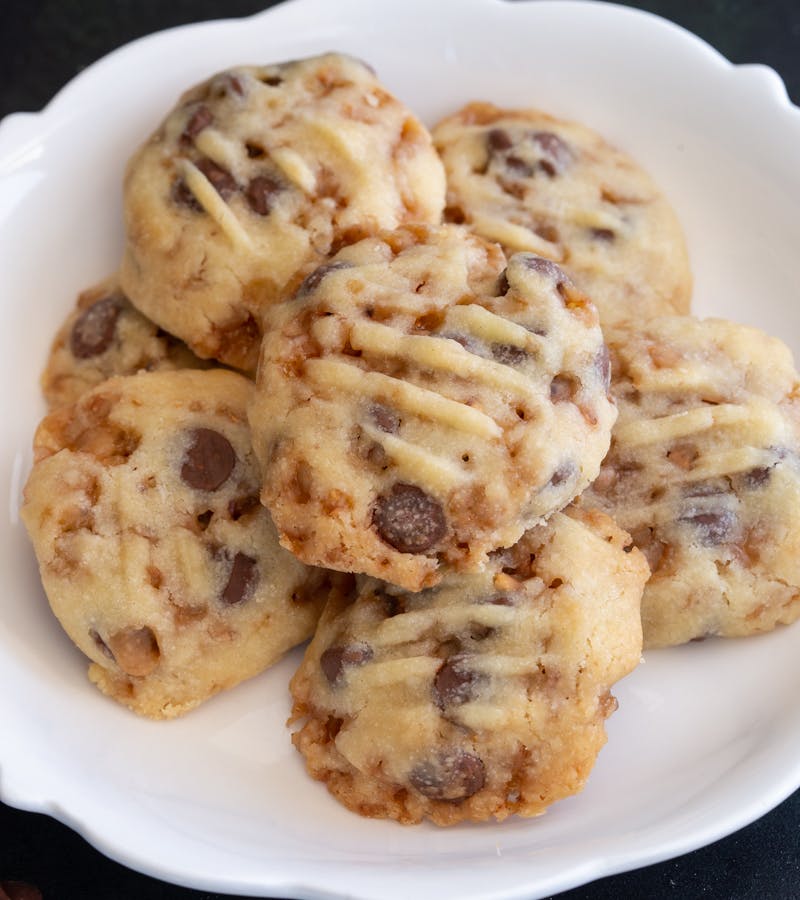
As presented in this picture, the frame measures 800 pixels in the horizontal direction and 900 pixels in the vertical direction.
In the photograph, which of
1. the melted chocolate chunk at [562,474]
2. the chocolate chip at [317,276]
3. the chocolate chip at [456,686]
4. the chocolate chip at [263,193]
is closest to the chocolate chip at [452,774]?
the chocolate chip at [456,686]

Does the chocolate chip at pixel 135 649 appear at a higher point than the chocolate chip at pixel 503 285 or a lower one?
lower

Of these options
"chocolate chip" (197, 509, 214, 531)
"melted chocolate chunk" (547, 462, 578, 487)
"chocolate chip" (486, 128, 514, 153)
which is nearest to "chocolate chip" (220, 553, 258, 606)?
"chocolate chip" (197, 509, 214, 531)

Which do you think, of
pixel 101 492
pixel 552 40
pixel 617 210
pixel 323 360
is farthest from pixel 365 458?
pixel 552 40

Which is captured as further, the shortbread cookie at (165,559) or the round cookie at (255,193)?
the round cookie at (255,193)

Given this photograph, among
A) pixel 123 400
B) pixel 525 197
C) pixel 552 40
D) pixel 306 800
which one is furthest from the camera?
pixel 552 40

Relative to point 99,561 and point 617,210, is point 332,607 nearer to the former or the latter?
point 99,561

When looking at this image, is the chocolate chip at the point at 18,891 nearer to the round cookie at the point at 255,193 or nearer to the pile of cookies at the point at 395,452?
the pile of cookies at the point at 395,452

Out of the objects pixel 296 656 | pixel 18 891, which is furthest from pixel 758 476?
pixel 18 891

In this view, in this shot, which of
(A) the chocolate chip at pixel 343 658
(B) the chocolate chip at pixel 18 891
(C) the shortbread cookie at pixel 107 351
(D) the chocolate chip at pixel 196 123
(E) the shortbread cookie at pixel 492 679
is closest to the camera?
(E) the shortbread cookie at pixel 492 679
